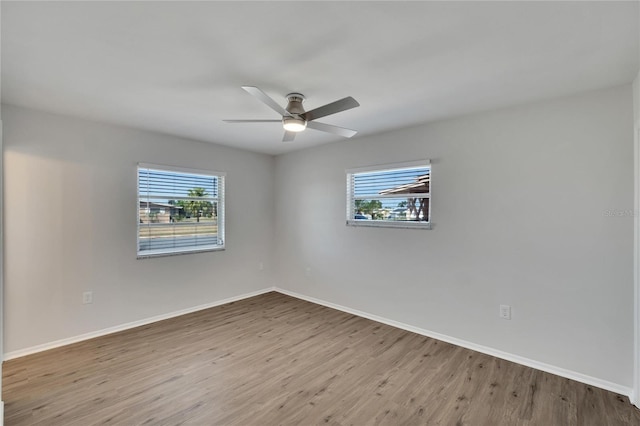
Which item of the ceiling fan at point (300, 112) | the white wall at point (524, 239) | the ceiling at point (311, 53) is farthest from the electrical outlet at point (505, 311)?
the ceiling fan at point (300, 112)

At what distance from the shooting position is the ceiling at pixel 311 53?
4.92 feet

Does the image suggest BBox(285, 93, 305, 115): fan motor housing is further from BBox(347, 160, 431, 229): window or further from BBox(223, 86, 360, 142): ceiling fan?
BBox(347, 160, 431, 229): window

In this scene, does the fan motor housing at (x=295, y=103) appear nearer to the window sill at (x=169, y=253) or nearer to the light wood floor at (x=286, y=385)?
the light wood floor at (x=286, y=385)

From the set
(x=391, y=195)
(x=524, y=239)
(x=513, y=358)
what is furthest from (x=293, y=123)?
(x=513, y=358)

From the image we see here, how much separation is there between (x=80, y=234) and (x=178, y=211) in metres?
1.11

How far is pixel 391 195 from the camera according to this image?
3.72 meters

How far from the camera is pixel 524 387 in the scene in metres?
2.36

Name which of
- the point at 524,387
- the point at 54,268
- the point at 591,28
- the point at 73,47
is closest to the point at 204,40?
the point at 73,47

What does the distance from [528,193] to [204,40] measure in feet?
9.67

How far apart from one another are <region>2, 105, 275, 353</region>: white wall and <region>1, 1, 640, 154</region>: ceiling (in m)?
0.45

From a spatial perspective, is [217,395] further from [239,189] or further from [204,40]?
[239,189]

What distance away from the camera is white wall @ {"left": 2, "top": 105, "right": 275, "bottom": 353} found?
9.29 feet

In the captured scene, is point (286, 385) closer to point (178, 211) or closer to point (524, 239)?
point (524, 239)

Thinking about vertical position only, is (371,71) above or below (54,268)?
above
